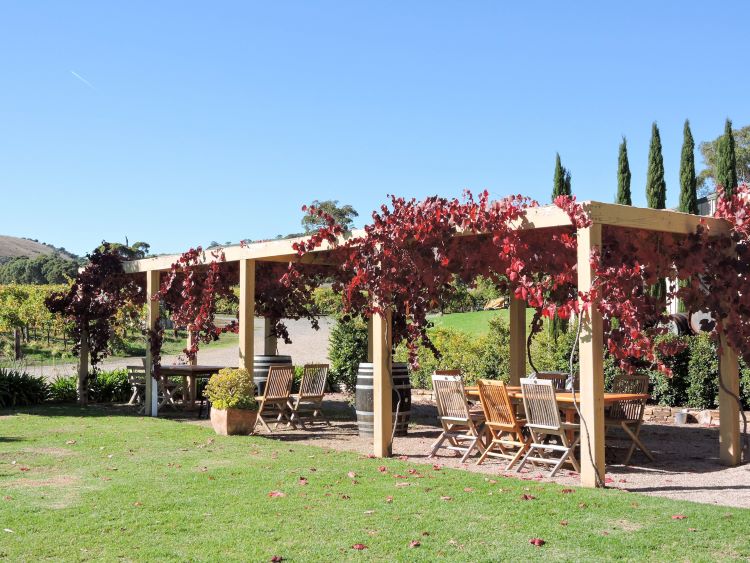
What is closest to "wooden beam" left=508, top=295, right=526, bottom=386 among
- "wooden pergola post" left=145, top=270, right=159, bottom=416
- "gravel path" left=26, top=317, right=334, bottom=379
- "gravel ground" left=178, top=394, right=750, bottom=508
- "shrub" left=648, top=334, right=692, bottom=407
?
"gravel ground" left=178, top=394, right=750, bottom=508

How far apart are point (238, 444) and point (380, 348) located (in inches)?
84.8

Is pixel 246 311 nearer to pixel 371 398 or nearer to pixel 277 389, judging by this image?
pixel 277 389

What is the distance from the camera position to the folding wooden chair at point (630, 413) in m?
8.30

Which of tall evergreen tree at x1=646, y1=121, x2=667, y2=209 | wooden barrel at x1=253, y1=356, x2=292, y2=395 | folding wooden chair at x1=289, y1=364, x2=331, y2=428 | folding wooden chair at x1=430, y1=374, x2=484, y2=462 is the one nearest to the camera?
folding wooden chair at x1=430, y1=374, x2=484, y2=462

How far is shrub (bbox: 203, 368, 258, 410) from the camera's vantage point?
10.4 meters

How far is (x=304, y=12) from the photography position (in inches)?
399

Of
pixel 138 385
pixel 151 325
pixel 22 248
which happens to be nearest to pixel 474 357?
pixel 151 325

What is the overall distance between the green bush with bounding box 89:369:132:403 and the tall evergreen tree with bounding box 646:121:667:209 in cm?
1857

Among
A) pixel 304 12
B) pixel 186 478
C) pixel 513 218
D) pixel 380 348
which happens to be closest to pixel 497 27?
pixel 304 12

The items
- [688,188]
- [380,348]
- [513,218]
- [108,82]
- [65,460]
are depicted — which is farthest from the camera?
[688,188]

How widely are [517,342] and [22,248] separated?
12336 cm

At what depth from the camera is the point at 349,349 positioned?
1656cm

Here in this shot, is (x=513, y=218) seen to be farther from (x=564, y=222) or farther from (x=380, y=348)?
(x=380, y=348)

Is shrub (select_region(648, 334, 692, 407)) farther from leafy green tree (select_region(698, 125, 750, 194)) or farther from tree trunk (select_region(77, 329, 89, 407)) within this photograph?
Answer: leafy green tree (select_region(698, 125, 750, 194))
